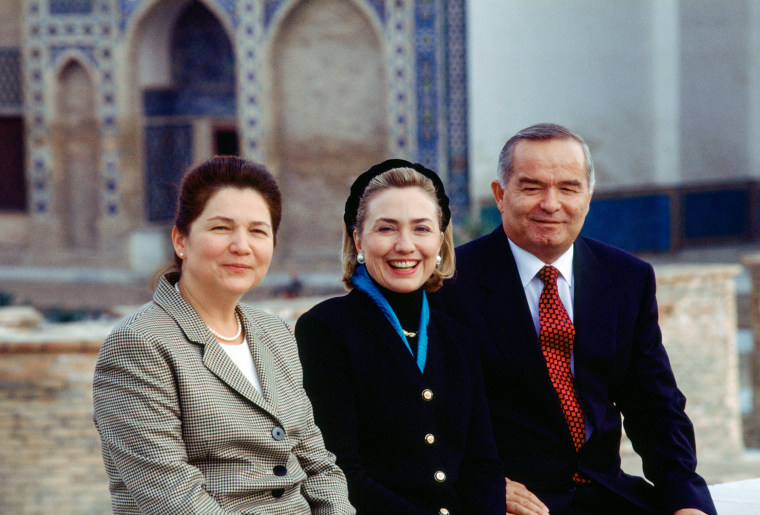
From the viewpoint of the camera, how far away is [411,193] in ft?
9.47

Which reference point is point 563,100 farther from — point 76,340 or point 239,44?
point 76,340

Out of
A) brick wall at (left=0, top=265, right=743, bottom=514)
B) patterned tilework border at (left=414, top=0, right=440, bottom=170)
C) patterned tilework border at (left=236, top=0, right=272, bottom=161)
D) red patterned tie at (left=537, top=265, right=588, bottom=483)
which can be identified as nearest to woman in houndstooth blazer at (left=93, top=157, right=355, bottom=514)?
red patterned tie at (left=537, top=265, right=588, bottom=483)

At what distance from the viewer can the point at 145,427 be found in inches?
92.4

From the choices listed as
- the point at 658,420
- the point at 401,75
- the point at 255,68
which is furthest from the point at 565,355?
the point at 255,68

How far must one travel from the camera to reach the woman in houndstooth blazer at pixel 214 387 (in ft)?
7.74

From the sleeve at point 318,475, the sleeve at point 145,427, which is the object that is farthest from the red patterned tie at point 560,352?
the sleeve at point 145,427

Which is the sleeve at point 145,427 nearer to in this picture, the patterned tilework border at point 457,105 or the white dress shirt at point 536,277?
the white dress shirt at point 536,277

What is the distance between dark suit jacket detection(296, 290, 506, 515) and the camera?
2.79 metres

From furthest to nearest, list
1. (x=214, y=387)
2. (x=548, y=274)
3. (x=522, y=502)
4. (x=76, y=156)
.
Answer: (x=76, y=156) → (x=548, y=274) → (x=522, y=502) → (x=214, y=387)

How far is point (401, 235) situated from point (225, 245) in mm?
516

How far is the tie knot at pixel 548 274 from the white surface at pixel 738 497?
85cm

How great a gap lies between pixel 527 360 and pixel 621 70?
10933 millimetres

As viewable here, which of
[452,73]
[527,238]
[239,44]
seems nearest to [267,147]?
[239,44]

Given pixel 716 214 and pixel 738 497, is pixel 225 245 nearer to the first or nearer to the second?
pixel 738 497
